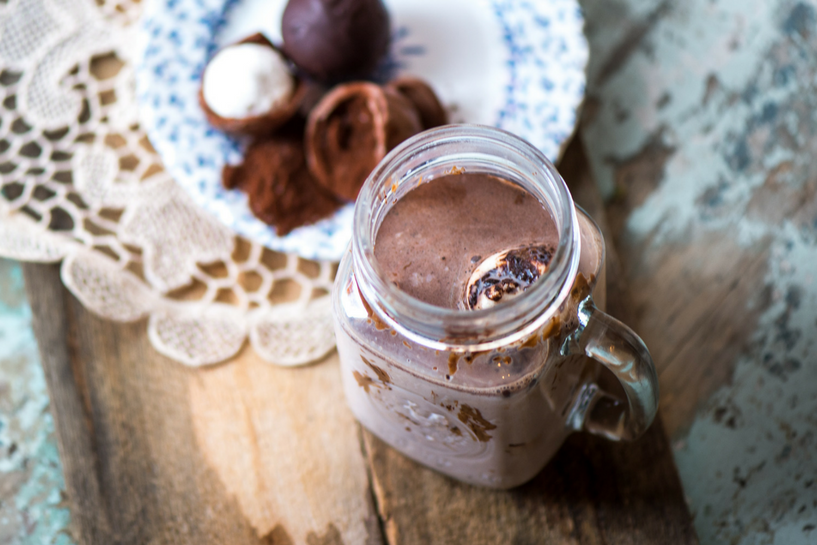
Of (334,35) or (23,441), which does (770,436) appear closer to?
(334,35)

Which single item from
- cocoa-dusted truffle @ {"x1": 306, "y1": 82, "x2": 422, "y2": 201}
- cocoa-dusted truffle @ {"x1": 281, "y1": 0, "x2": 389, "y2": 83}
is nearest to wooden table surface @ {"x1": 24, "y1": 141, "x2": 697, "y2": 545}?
cocoa-dusted truffle @ {"x1": 306, "y1": 82, "x2": 422, "y2": 201}

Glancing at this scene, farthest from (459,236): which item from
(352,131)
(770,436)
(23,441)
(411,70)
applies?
(23,441)

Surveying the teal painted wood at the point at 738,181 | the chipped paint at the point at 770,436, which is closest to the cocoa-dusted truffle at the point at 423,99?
the teal painted wood at the point at 738,181

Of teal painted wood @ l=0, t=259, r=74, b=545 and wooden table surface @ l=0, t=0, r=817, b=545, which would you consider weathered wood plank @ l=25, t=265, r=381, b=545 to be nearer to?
wooden table surface @ l=0, t=0, r=817, b=545

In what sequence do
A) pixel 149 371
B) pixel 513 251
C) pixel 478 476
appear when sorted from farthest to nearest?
pixel 149 371 < pixel 478 476 < pixel 513 251

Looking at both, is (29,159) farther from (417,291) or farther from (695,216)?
(695,216)

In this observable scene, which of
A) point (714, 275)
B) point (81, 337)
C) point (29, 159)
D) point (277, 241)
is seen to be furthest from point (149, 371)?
point (714, 275)
